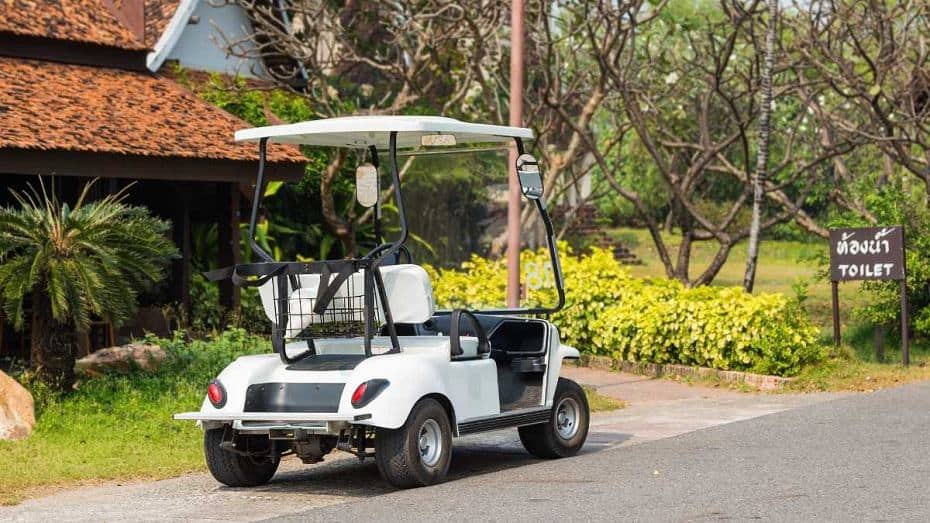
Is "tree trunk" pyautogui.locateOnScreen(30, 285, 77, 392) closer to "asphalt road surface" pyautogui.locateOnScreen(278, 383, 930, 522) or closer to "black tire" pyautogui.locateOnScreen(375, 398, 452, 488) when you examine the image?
"asphalt road surface" pyautogui.locateOnScreen(278, 383, 930, 522)

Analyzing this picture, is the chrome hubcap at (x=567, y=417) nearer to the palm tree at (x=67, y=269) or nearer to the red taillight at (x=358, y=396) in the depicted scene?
the red taillight at (x=358, y=396)

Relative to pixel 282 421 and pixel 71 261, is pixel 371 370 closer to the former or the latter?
pixel 282 421

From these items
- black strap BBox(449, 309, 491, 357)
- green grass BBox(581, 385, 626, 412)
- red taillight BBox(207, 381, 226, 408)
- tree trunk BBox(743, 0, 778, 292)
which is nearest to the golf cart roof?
black strap BBox(449, 309, 491, 357)

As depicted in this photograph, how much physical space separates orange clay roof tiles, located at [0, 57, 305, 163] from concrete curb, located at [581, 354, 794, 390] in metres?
4.62

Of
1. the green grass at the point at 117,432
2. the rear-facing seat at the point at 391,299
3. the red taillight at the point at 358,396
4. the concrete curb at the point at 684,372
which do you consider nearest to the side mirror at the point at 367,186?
the rear-facing seat at the point at 391,299

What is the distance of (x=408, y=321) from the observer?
10.4 metres

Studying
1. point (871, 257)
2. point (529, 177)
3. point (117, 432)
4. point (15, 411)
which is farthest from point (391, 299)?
point (871, 257)

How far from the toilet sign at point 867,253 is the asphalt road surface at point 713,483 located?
534 centimetres

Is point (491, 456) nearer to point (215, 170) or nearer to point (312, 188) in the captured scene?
point (215, 170)

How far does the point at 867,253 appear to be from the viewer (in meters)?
18.4

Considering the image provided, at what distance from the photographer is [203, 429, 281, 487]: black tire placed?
1028 centimetres

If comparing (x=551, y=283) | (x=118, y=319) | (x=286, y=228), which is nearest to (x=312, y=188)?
(x=286, y=228)

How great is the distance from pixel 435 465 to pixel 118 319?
15.9 ft

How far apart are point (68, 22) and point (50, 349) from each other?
6581 millimetres
